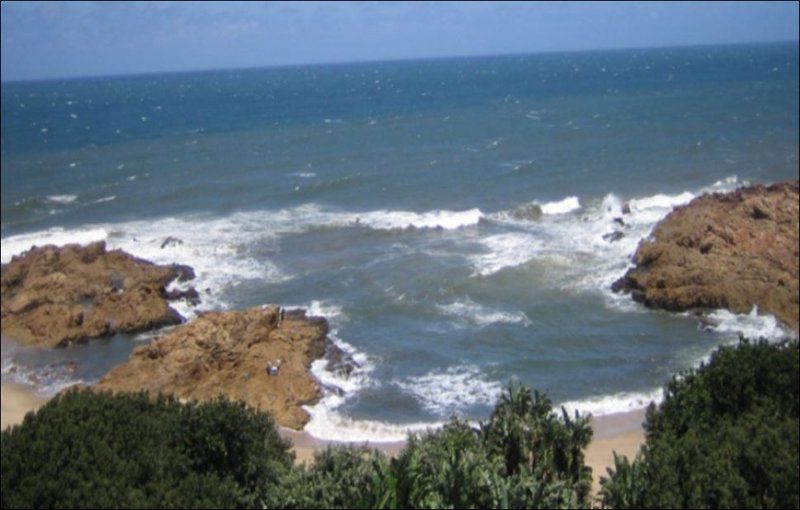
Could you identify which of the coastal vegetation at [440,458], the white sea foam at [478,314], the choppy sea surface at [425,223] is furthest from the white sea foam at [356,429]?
the white sea foam at [478,314]

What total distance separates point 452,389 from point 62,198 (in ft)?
130

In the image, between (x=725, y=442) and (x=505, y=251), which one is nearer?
(x=725, y=442)

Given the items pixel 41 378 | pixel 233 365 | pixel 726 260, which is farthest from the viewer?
pixel 726 260

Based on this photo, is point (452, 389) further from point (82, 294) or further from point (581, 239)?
point (82, 294)

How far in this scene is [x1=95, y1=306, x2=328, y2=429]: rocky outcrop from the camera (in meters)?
25.3

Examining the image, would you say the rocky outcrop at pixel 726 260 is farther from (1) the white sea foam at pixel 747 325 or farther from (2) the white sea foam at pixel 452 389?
(2) the white sea foam at pixel 452 389

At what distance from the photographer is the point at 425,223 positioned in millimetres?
45125

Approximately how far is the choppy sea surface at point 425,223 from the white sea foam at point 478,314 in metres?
0.11

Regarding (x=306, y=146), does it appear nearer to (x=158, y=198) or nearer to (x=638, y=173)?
(x=158, y=198)

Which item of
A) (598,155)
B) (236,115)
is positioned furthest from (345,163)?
(236,115)

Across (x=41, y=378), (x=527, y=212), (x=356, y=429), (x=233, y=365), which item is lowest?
(x=356, y=429)

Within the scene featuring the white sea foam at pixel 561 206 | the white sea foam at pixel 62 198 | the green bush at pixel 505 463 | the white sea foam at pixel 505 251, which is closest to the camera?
the green bush at pixel 505 463

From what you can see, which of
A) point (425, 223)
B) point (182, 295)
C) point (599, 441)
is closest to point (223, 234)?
point (182, 295)

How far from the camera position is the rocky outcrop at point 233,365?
82.9ft
